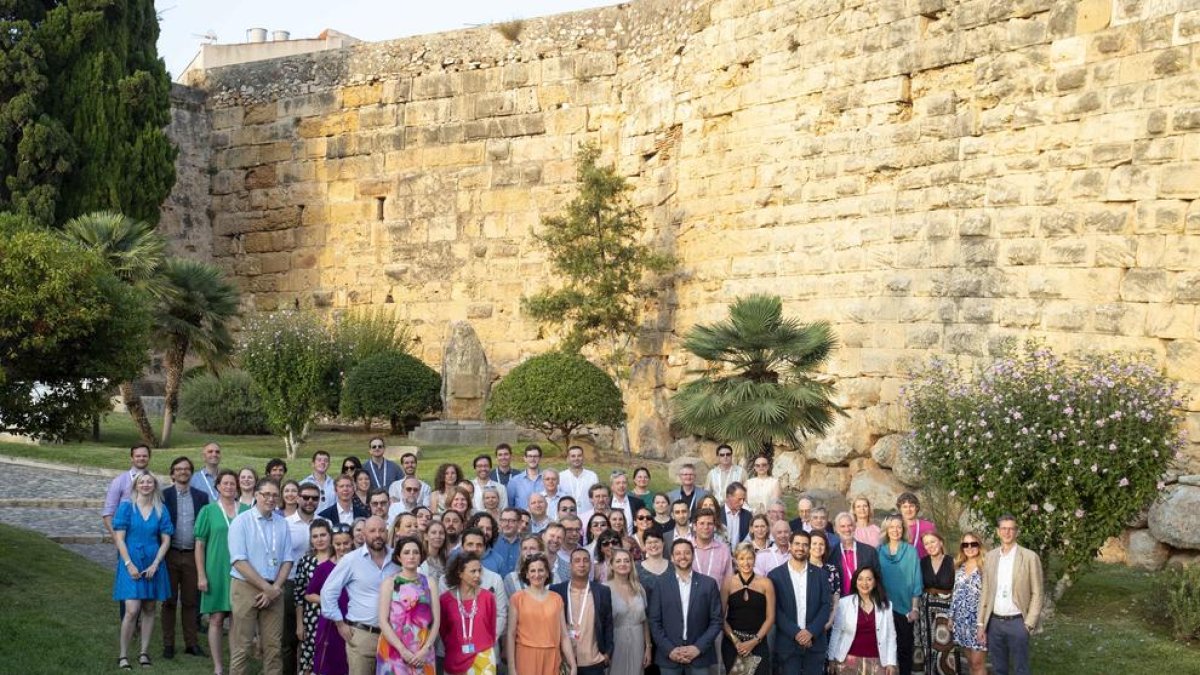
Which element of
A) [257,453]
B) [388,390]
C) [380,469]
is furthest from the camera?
[388,390]

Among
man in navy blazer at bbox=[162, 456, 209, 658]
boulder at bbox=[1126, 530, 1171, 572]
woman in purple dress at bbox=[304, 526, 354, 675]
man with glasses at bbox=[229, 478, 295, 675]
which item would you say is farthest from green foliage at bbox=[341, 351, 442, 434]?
woman in purple dress at bbox=[304, 526, 354, 675]

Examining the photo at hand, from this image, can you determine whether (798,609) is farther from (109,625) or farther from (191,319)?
(191,319)

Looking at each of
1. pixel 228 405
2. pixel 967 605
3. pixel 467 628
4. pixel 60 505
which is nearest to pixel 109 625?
pixel 467 628

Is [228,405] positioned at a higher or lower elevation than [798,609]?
higher

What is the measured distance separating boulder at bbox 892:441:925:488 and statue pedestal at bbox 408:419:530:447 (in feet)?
20.0

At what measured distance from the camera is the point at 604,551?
934 cm

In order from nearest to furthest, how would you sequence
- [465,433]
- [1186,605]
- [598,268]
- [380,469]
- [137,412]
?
[1186,605], [380,469], [465,433], [137,412], [598,268]

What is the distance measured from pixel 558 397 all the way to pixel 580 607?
9.14 m

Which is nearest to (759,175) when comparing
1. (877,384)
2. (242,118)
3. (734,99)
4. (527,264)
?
(734,99)

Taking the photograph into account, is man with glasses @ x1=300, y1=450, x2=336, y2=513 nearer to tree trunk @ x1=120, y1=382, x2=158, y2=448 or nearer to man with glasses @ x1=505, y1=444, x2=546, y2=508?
man with glasses @ x1=505, y1=444, x2=546, y2=508

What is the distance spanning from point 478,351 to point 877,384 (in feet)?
22.7

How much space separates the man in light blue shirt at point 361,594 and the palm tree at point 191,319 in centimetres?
1206

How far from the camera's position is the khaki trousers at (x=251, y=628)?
387 inches

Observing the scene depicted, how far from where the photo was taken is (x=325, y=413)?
2162cm
